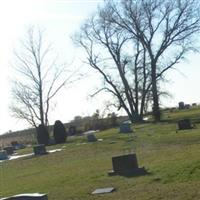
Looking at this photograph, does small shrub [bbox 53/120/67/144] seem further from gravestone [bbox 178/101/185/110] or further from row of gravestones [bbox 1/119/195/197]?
gravestone [bbox 178/101/185/110]

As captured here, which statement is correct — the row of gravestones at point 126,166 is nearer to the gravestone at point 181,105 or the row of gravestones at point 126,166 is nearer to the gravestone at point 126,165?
the gravestone at point 126,165

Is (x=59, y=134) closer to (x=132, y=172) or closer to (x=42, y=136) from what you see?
(x=42, y=136)

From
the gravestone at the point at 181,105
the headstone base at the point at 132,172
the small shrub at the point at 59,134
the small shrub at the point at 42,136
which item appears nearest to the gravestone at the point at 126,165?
the headstone base at the point at 132,172

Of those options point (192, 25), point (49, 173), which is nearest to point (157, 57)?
point (192, 25)

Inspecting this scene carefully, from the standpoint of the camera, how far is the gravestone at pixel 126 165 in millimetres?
17389

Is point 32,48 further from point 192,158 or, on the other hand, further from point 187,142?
point 192,158

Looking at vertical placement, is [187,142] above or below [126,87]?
below

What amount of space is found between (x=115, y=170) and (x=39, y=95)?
4351 centimetres

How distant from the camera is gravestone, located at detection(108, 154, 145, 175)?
17.4 m

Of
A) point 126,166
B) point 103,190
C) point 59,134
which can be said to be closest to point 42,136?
point 59,134

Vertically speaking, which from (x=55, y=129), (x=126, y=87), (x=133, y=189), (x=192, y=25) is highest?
(x=192, y=25)

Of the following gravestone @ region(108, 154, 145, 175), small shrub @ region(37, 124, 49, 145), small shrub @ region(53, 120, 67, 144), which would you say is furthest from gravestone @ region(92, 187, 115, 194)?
small shrub @ region(37, 124, 49, 145)

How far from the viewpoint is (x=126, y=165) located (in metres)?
17.7

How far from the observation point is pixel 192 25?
55.4 meters
